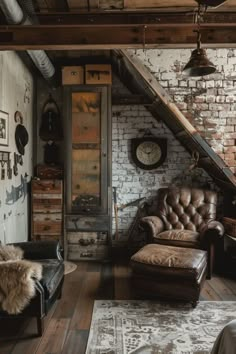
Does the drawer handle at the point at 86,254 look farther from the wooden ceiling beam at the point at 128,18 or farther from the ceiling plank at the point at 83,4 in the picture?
the ceiling plank at the point at 83,4

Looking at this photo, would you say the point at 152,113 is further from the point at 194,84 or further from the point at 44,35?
the point at 44,35

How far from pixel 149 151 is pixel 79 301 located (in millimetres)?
2579

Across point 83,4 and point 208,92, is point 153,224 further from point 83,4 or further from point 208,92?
point 83,4

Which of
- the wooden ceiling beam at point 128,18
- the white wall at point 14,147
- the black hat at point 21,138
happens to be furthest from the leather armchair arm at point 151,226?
the wooden ceiling beam at point 128,18

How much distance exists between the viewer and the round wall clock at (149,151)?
5145 mm

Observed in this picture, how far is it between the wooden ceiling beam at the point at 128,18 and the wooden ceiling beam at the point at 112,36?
612 millimetres

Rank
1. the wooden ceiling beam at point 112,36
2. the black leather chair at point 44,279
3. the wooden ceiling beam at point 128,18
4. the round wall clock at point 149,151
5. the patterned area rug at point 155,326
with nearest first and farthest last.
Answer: the patterned area rug at point 155,326 < the black leather chair at point 44,279 < the wooden ceiling beam at point 112,36 < the wooden ceiling beam at point 128,18 < the round wall clock at point 149,151

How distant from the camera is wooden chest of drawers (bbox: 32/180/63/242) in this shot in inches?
192

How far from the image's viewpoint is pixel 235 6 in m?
3.44

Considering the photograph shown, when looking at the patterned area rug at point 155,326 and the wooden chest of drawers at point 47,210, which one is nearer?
the patterned area rug at point 155,326

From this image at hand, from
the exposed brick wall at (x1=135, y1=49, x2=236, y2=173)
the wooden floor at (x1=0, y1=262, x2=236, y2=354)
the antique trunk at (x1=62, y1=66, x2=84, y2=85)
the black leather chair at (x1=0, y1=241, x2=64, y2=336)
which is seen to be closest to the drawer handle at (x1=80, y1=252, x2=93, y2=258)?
the wooden floor at (x1=0, y1=262, x2=236, y2=354)

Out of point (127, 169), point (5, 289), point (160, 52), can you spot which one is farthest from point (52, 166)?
point (5, 289)

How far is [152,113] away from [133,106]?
31 centimetres

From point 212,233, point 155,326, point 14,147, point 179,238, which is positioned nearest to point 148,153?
point 179,238
